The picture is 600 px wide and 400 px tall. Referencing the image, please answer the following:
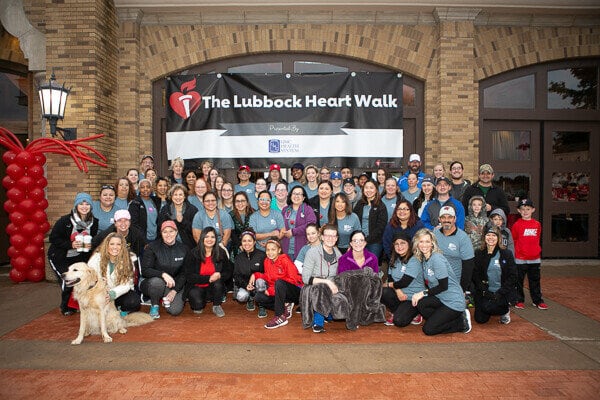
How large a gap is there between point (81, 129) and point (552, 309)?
342 inches

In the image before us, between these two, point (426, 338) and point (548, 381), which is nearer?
point (548, 381)

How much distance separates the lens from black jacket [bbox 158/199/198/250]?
238 inches

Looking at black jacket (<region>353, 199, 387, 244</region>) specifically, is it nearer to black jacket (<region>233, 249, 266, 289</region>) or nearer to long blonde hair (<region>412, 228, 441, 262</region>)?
long blonde hair (<region>412, 228, 441, 262</region>)

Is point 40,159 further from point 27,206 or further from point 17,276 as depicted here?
point 17,276

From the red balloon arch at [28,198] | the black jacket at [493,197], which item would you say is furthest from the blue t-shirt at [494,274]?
the red balloon arch at [28,198]

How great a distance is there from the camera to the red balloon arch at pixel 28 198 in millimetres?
7035

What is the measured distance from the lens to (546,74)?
9.32 m

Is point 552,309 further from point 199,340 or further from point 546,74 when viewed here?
point 546,74

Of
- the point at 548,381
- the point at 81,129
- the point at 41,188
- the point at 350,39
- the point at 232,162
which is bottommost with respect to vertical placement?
the point at 548,381

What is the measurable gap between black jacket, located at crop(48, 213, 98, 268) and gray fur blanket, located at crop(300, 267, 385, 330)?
10.8ft

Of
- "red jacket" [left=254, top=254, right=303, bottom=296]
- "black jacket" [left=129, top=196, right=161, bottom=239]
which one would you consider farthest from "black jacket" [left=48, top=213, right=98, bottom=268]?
"red jacket" [left=254, top=254, right=303, bottom=296]

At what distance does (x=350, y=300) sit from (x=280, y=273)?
104 centimetres

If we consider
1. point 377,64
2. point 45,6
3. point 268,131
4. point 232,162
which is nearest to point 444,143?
point 377,64

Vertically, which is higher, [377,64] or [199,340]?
[377,64]
